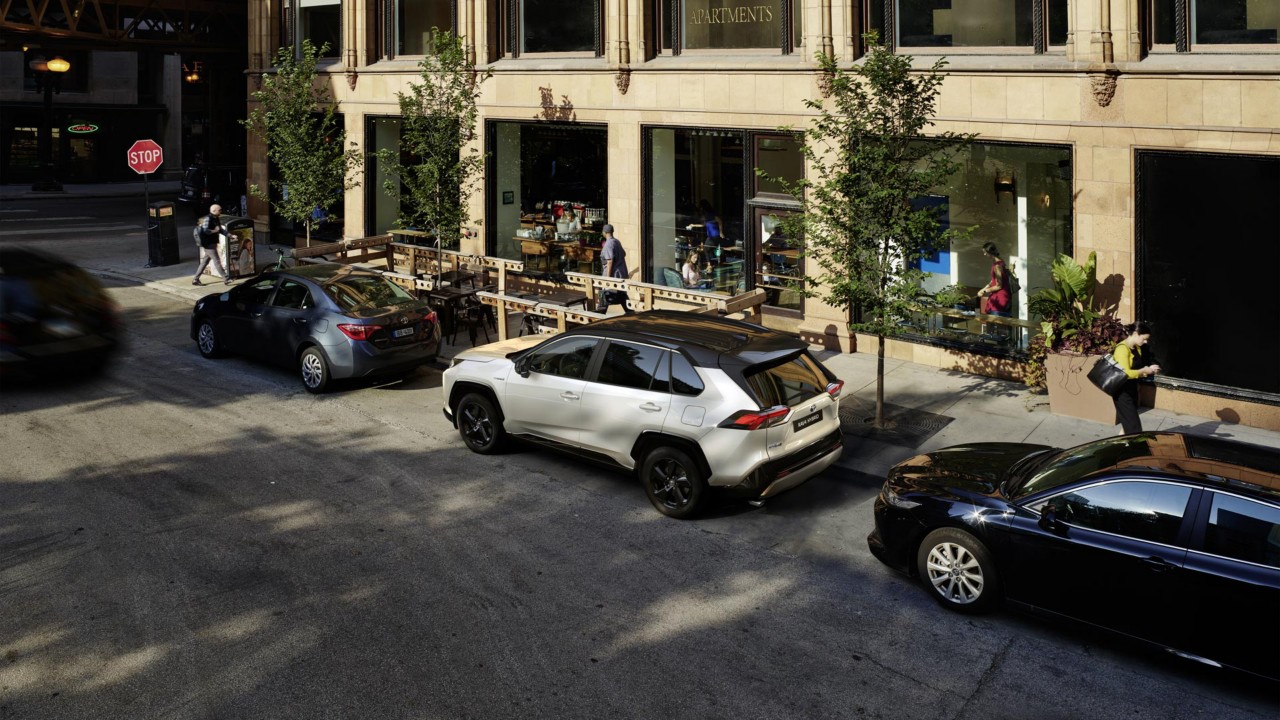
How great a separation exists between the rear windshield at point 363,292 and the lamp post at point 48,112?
3658cm

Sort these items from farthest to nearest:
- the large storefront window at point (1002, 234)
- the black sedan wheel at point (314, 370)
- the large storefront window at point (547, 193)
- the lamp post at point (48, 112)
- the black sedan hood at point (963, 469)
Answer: the lamp post at point (48, 112) → the large storefront window at point (547, 193) → the large storefront window at point (1002, 234) → the black sedan wheel at point (314, 370) → the black sedan hood at point (963, 469)

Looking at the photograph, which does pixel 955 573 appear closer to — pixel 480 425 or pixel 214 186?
pixel 480 425

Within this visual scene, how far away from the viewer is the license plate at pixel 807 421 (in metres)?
10.2

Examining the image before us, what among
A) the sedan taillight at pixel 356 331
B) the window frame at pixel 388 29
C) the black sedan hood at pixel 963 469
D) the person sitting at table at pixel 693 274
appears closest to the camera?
the black sedan hood at pixel 963 469

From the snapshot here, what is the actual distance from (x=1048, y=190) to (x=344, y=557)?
38.0 feet

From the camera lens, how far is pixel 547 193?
22.7 m

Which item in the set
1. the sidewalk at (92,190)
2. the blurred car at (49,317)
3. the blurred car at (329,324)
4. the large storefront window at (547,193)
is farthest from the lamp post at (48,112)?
the blurred car at (49,317)

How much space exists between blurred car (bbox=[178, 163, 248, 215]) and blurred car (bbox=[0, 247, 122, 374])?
23.4 metres

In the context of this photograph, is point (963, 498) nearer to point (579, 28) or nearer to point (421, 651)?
point (421, 651)

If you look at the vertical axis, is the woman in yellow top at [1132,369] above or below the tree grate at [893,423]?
above

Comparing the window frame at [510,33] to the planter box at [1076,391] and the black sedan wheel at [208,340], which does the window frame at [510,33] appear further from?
the planter box at [1076,391]

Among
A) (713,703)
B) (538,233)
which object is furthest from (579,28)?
(713,703)

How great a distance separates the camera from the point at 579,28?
2173 cm

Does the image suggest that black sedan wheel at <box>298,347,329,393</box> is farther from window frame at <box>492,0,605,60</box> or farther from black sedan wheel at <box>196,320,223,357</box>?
window frame at <box>492,0,605,60</box>
